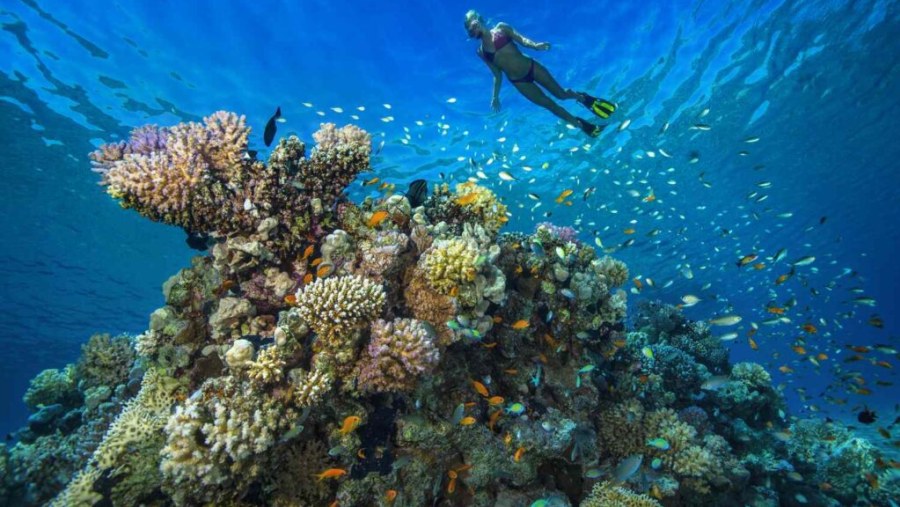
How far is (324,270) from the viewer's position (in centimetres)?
505

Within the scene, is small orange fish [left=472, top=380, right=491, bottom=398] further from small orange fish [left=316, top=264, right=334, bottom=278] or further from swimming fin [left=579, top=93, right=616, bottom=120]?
swimming fin [left=579, top=93, right=616, bottom=120]

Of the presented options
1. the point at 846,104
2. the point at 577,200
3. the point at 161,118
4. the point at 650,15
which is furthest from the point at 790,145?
the point at 161,118

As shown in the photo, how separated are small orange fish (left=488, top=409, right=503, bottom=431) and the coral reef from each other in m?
0.10

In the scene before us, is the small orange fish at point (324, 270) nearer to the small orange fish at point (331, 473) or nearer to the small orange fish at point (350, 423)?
the small orange fish at point (350, 423)

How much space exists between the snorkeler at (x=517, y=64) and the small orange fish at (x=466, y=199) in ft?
6.90

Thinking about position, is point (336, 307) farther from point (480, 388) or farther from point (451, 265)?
point (480, 388)

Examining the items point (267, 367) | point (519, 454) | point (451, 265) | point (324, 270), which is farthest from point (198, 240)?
point (519, 454)

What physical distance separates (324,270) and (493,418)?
303cm

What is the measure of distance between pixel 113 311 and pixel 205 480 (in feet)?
152

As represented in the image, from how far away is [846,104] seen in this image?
21.1m

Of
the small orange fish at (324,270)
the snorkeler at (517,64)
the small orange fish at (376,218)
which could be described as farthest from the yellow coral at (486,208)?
the small orange fish at (324,270)

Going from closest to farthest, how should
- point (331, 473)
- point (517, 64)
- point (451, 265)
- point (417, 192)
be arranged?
point (331, 473) < point (451, 265) < point (417, 192) < point (517, 64)

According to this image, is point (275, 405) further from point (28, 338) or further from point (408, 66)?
point (28, 338)

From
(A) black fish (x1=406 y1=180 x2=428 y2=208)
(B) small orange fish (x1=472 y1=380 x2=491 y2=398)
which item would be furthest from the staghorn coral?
(A) black fish (x1=406 y1=180 x2=428 y2=208)
